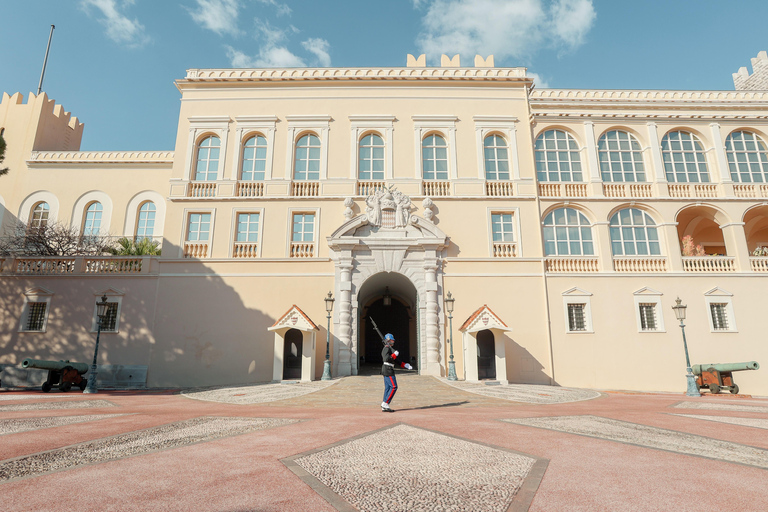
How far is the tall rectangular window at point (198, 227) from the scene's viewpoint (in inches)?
812

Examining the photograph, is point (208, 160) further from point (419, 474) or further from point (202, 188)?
point (419, 474)

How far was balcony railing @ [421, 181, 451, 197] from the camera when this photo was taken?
21141 millimetres

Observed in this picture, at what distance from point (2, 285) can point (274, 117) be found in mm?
15643

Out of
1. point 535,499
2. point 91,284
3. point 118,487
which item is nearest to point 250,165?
point 91,284

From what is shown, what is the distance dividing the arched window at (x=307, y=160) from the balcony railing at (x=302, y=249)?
12.1 ft

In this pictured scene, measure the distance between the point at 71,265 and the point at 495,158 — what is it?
2214 centimetres

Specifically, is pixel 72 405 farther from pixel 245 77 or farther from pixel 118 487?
pixel 245 77

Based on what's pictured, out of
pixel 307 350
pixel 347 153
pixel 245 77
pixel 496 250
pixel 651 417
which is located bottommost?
pixel 651 417

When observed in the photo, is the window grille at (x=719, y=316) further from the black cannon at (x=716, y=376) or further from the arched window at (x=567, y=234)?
the arched window at (x=567, y=234)

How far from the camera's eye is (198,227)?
68.0 feet

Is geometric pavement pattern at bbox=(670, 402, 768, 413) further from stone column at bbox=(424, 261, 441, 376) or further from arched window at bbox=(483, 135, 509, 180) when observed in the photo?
arched window at bbox=(483, 135, 509, 180)

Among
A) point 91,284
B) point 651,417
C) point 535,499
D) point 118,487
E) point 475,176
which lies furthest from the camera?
point 475,176

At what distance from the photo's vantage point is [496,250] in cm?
2052

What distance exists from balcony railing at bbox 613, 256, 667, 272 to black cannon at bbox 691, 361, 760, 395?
500cm
